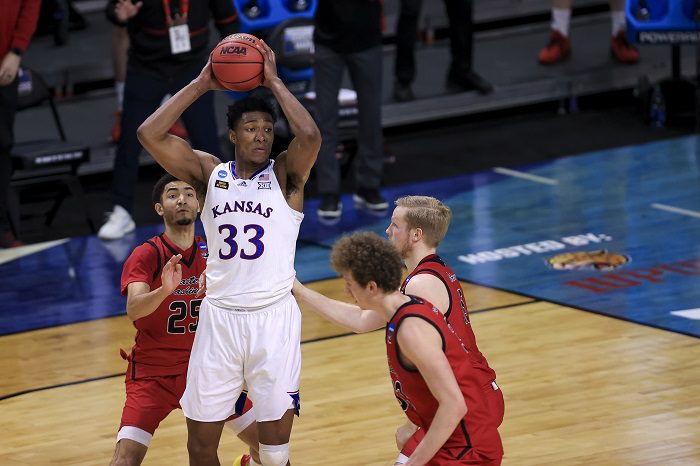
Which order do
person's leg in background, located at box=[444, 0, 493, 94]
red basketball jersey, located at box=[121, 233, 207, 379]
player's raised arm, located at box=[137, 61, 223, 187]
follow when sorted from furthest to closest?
person's leg in background, located at box=[444, 0, 493, 94] → red basketball jersey, located at box=[121, 233, 207, 379] → player's raised arm, located at box=[137, 61, 223, 187]

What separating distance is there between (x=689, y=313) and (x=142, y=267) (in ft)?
12.3

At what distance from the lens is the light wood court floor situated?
6625 mm

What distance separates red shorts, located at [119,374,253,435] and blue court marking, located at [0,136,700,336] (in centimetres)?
296

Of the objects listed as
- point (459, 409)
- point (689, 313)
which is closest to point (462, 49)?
point (689, 313)

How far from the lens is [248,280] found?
5.60m

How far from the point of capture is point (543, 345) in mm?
8055

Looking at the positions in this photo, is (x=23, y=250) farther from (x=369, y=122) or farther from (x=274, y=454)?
(x=274, y=454)

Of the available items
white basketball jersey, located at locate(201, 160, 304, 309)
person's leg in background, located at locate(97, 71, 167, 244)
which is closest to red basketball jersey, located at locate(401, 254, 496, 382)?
white basketball jersey, located at locate(201, 160, 304, 309)

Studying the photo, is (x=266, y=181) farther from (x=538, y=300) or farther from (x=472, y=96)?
(x=472, y=96)

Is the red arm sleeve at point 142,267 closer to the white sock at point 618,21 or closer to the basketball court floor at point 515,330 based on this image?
the basketball court floor at point 515,330

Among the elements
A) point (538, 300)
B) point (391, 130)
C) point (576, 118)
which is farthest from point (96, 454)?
point (576, 118)

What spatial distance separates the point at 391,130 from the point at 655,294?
5.05m

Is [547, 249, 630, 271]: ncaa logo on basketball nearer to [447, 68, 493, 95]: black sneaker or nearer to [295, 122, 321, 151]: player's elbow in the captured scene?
[447, 68, 493, 95]: black sneaker

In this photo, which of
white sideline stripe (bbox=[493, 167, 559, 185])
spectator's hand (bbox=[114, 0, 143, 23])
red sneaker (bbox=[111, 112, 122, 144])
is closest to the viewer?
spectator's hand (bbox=[114, 0, 143, 23])
